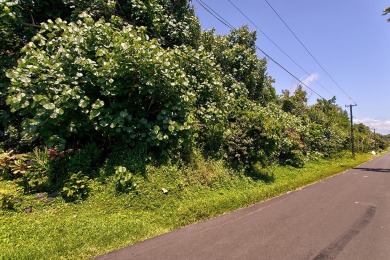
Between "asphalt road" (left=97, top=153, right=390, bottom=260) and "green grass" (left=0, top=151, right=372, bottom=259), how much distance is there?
0.44m

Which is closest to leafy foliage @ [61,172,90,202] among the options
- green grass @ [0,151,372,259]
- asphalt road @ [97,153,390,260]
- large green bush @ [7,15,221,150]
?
green grass @ [0,151,372,259]

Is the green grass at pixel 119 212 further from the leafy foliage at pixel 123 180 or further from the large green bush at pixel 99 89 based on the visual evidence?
the large green bush at pixel 99 89

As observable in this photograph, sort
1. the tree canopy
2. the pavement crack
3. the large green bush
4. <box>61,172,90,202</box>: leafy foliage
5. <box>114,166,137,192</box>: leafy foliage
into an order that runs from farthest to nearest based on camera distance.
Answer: <box>114,166,137,192</box>: leafy foliage, the tree canopy, the large green bush, <box>61,172,90,202</box>: leafy foliage, the pavement crack

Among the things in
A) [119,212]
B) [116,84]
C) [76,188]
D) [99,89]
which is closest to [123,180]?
[119,212]

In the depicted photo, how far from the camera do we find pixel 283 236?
5.71 m

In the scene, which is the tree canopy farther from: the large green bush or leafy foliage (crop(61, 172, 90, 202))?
leafy foliage (crop(61, 172, 90, 202))

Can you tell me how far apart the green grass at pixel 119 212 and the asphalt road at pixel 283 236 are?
437mm

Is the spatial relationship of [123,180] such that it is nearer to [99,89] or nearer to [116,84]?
[116,84]

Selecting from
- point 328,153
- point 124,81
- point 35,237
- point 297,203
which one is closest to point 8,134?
point 124,81

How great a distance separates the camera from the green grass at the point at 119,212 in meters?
4.89

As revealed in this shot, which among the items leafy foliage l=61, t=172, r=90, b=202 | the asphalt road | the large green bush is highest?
the large green bush

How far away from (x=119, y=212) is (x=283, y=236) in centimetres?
392

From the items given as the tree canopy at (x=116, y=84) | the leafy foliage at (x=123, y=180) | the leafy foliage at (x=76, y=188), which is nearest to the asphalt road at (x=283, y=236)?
the leafy foliage at (x=123, y=180)

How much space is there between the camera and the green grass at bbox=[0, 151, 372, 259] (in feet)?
16.0
